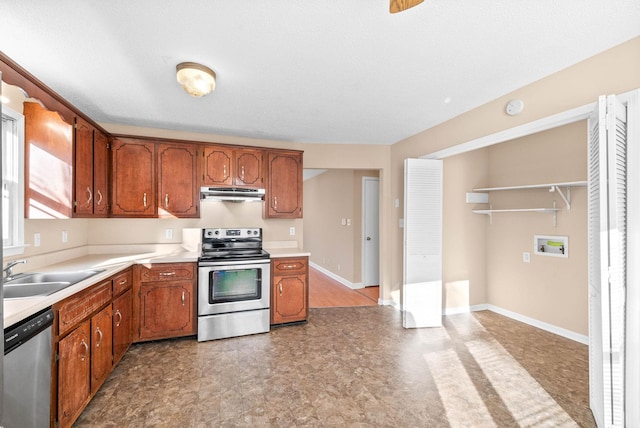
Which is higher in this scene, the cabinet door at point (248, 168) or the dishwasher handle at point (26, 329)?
the cabinet door at point (248, 168)

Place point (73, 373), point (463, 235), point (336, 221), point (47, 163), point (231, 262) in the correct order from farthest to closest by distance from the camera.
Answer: point (336, 221) → point (463, 235) → point (231, 262) → point (47, 163) → point (73, 373)

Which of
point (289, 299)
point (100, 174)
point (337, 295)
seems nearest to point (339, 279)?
point (337, 295)

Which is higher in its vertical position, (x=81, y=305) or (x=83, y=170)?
(x=83, y=170)

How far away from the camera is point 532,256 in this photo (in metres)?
3.67

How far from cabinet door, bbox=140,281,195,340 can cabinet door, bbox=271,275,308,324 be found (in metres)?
0.90

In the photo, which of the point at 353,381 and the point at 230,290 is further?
the point at 230,290

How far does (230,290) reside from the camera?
3.30 meters

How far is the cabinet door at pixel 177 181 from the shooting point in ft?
11.3

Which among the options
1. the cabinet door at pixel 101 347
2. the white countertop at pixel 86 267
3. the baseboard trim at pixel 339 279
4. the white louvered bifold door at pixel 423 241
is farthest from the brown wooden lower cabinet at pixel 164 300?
the baseboard trim at pixel 339 279

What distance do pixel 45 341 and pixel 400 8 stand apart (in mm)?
2494

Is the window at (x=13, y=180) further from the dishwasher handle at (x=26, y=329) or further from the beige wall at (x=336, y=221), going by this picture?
the beige wall at (x=336, y=221)

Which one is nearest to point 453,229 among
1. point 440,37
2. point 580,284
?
point 580,284

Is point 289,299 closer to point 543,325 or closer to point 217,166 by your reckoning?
point 217,166

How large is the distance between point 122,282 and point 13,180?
114cm
